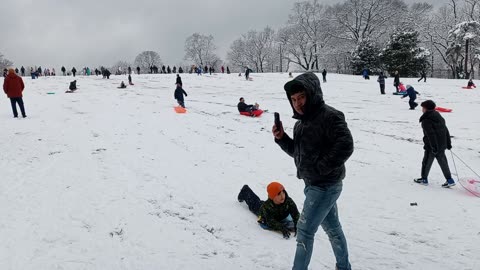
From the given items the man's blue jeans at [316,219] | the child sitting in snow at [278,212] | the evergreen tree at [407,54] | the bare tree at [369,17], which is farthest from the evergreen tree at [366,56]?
the man's blue jeans at [316,219]

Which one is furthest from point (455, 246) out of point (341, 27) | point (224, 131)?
point (341, 27)

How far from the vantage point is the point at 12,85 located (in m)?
13.1

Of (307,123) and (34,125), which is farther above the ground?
(307,123)

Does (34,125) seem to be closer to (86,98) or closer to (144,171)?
(144,171)

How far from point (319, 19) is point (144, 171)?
60.3 m

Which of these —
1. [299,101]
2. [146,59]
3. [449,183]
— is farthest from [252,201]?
[146,59]

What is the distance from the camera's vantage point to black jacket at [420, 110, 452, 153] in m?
7.16

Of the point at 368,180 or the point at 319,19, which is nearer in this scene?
the point at 368,180

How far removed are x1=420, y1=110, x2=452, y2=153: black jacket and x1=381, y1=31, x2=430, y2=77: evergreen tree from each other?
42.1 meters

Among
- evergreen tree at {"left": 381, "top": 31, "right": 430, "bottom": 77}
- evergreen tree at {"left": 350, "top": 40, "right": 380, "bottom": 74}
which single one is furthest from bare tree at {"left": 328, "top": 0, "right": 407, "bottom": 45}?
evergreen tree at {"left": 381, "top": 31, "right": 430, "bottom": 77}

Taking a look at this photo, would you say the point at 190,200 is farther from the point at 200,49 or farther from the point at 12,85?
the point at 200,49

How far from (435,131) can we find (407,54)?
42.6m

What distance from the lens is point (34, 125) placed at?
12.6 m

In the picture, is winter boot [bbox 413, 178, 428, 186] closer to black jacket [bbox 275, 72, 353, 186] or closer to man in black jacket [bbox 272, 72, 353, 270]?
man in black jacket [bbox 272, 72, 353, 270]
